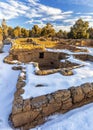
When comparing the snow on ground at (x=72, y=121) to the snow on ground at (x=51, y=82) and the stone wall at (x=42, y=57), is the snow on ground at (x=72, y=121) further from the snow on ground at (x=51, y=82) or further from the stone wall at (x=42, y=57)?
the stone wall at (x=42, y=57)

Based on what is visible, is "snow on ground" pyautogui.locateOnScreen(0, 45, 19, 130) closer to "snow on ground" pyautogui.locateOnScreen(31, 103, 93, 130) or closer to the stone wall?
Answer: "snow on ground" pyautogui.locateOnScreen(31, 103, 93, 130)

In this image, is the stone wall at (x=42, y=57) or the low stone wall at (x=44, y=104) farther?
the stone wall at (x=42, y=57)

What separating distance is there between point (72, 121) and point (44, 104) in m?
1.09

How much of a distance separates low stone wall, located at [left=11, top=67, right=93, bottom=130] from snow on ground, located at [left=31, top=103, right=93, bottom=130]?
26 centimetres

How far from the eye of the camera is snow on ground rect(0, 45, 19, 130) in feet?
20.2

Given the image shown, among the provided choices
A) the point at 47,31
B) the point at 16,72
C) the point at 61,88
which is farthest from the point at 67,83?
the point at 47,31

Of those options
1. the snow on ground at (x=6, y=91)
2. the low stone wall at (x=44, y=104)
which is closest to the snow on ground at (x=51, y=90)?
the snow on ground at (x=6, y=91)

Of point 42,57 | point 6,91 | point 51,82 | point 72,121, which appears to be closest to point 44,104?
point 72,121

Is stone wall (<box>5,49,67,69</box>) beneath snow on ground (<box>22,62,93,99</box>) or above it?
beneath

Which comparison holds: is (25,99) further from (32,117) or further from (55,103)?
(55,103)

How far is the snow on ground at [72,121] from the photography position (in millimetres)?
5504

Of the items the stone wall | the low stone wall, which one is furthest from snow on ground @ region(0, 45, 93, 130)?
the stone wall

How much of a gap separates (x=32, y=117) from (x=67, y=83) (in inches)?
87.5

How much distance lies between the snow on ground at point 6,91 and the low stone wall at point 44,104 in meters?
0.45
